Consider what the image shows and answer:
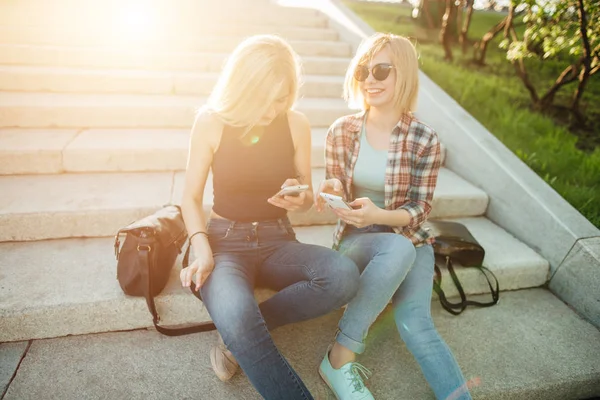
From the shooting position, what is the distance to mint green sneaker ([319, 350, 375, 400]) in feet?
6.44

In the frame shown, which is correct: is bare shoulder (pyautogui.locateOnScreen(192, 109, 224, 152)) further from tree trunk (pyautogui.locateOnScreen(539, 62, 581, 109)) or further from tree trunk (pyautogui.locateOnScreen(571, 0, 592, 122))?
tree trunk (pyautogui.locateOnScreen(539, 62, 581, 109))

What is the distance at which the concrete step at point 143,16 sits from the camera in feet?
15.9

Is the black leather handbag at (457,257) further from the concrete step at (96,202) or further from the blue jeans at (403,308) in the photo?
the concrete step at (96,202)

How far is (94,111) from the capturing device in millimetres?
3654

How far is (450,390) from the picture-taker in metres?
1.90

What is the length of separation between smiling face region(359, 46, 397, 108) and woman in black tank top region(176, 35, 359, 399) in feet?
1.47

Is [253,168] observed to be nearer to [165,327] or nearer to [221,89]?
[221,89]

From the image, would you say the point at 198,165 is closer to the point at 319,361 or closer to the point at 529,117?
the point at 319,361

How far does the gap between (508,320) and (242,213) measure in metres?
1.99

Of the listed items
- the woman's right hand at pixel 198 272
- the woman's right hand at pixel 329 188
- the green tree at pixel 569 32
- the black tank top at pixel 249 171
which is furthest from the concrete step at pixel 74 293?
the green tree at pixel 569 32

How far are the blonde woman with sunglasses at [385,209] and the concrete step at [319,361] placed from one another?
22cm

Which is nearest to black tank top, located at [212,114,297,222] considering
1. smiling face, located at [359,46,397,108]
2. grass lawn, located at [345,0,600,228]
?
smiling face, located at [359,46,397,108]

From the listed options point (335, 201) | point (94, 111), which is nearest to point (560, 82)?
point (335, 201)

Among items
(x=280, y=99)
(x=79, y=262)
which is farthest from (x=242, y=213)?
(x=79, y=262)
